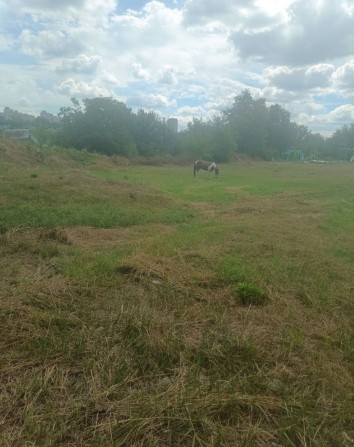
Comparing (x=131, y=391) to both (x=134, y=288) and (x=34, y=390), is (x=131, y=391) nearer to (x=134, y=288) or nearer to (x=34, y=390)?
(x=34, y=390)

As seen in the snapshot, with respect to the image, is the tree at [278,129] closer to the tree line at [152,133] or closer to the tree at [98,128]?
the tree line at [152,133]

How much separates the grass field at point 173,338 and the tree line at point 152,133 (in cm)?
3464

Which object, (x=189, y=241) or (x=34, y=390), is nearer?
(x=34, y=390)

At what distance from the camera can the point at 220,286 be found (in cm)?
551

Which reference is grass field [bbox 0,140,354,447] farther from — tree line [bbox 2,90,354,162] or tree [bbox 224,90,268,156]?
tree [bbox 224,90,268,156]

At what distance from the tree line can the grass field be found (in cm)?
3464

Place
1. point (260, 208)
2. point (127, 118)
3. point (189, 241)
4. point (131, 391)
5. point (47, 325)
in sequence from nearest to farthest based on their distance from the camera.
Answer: point (131, 391) → point (47, 325) → point (189, 241) → point (260, 208) → point (127, 118)

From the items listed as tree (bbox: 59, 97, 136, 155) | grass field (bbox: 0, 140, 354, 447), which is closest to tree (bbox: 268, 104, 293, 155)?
tree (bbox: 59, 97, 136, 155)

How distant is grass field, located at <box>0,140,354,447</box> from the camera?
278 centimetres

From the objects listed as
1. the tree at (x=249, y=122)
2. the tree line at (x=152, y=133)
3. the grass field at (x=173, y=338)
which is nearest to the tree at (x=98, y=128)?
the tree line at (x=152, y=133)

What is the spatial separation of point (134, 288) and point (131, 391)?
2121mm

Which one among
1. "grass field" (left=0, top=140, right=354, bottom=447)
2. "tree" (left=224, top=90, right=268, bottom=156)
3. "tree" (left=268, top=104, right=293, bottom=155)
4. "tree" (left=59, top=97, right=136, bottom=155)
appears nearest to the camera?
"grass field" (left=0, top=140, right=354, bottom=447)


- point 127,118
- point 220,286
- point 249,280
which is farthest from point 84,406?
point 127,118

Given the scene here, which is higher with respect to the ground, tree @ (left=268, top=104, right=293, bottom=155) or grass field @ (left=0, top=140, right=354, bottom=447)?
tree @ (left=268, top=104, right=293, bottom=155)
